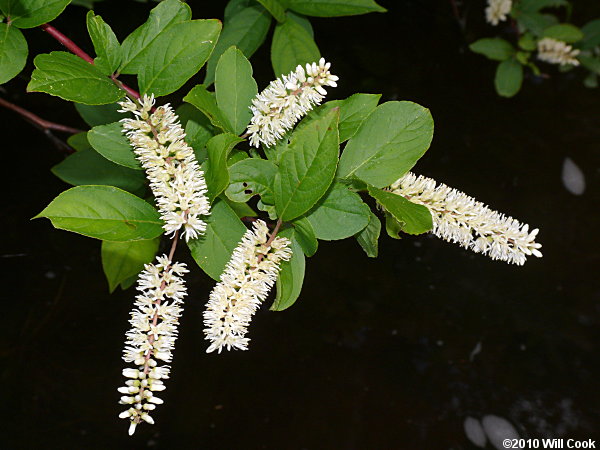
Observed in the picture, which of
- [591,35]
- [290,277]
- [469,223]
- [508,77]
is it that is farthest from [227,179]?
[591,35]

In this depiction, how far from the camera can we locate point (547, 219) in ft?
4.14

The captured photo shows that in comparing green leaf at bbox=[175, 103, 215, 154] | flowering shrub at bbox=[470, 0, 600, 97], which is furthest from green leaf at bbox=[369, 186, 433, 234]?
flowering shrub at bbox=[470, 0, 600, 97]

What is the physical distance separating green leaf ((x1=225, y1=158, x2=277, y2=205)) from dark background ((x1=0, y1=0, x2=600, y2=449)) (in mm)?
514

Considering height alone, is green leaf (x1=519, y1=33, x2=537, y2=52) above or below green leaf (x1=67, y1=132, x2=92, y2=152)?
above

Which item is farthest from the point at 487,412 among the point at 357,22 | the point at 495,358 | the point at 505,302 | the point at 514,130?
the point at 357,22

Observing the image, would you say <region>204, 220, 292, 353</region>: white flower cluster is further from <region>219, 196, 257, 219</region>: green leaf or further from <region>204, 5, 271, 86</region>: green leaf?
<region>204, 5, 271, 86</region>: green leaf

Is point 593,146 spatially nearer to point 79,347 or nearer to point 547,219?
point 547,219

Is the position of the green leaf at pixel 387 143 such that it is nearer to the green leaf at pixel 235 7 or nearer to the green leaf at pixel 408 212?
the green leaf at pixel 408 212

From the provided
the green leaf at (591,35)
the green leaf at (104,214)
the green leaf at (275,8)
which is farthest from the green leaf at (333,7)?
the green leaf at (591,35)

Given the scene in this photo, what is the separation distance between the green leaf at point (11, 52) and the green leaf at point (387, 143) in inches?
14.0

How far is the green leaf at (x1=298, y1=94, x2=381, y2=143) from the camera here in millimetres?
618

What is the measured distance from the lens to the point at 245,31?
0.81 metres

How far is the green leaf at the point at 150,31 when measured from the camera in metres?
0.60

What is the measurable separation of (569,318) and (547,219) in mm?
222
